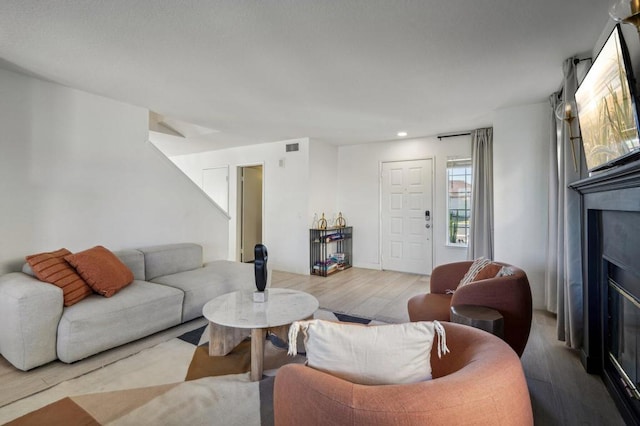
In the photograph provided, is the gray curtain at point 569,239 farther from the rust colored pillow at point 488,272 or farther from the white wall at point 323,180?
the white wall at point 323,180

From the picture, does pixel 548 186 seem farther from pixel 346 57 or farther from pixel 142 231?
pixel 142 231

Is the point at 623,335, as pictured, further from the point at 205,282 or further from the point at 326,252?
the point at 326,252

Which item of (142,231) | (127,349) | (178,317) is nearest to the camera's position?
(127,349)

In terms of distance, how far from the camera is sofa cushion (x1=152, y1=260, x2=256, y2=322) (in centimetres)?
296

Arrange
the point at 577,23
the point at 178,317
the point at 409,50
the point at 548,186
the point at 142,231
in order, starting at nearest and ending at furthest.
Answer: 1. the point at 577,23
2. the point at 409,50
3. the point at 178,317
4. the point at 548,186
5. the point at 142,231

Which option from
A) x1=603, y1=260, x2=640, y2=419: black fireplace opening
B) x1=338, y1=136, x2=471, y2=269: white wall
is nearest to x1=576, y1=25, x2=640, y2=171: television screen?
x1=603, y1=260, x2=640, y2=419: black fireplace opening

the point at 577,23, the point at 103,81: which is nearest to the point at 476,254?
the point at 577,23

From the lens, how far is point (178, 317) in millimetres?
2828

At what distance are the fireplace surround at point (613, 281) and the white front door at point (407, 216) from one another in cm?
291

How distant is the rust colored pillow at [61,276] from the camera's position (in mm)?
2297

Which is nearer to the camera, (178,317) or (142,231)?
(178,317)

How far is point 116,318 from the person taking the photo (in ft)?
7.75

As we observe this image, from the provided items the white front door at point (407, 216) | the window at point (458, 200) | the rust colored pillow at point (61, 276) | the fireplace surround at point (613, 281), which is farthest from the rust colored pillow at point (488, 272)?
the rust colored pillow at point (61, 276)

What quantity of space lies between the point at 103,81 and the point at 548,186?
469 cm
